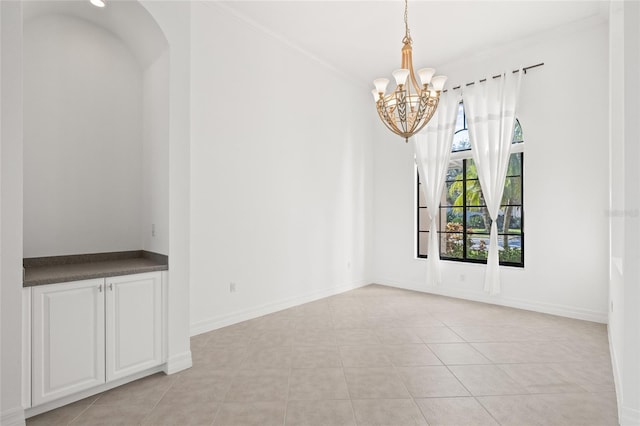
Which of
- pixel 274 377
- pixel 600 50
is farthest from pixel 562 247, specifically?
pixel 274 377

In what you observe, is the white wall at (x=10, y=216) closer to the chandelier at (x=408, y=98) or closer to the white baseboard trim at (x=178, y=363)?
the white baseboard trim at (x=178, y=363)

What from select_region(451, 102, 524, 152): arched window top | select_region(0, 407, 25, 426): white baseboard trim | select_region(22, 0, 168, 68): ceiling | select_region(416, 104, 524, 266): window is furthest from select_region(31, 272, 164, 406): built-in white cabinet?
select_region(451, 102, 524, 152): arched window top

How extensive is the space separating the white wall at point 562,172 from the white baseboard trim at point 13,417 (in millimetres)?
5120

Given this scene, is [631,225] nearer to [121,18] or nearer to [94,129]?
[121,18]

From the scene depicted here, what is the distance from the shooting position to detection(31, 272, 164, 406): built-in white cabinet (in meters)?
2.13

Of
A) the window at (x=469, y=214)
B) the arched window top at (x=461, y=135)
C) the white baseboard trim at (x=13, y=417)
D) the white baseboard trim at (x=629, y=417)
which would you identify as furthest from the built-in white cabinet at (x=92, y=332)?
the arched window top at (x=461, y=135)

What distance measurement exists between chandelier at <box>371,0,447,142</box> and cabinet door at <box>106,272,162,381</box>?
260 cm

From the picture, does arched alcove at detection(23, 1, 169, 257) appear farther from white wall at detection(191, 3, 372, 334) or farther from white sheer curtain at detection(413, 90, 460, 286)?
white sheer curtain at detection(413, 90, 460, 286)

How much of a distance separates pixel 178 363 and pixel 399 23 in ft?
14.6

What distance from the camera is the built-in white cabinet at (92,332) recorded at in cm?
213

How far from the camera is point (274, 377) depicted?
2646mm

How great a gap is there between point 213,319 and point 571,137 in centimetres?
493

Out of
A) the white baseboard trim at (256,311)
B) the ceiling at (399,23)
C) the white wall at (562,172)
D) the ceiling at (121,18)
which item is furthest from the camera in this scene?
the white wall at (562,172)

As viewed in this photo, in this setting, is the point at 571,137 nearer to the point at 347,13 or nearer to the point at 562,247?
the point at 562,247
